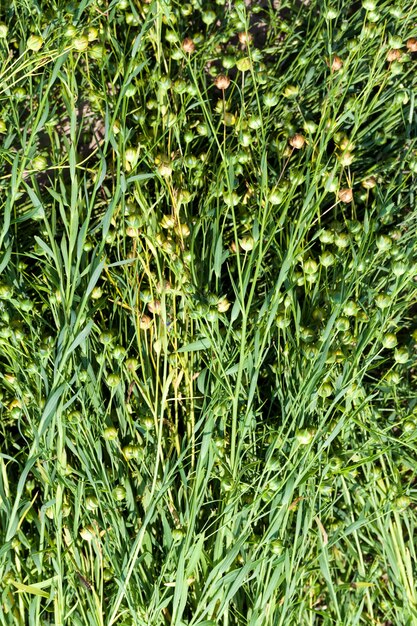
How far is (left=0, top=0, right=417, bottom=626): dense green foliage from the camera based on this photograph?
974mm

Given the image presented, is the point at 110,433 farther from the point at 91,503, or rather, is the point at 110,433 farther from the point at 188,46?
the point at 188,46

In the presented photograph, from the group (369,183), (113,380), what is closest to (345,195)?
(369,183)

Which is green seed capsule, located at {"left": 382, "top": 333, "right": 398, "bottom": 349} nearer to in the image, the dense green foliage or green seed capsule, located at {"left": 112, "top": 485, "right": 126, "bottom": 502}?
the dense green foliage

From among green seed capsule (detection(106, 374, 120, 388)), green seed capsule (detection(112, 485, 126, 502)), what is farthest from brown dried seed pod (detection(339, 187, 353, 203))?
green seed capsule (detection(112, 485, 126, 502))

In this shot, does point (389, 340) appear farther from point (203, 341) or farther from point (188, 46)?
point (188, 46)

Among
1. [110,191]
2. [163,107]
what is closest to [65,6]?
Answer: [163,107]

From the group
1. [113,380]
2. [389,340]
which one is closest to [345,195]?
[389,340]

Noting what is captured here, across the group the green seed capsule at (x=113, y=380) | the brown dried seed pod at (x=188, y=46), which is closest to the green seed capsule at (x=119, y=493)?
the green seed capsule at (x=113, y=380)

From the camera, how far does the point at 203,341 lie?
994 millimetres

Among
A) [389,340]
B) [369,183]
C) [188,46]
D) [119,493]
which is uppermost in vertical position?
[188,46]

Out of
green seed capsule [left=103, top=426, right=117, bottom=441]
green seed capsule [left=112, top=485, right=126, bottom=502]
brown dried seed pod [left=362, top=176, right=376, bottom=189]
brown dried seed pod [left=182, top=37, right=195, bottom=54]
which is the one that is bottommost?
green seed capsule [left=112, top=485, right=126, bottom=502]

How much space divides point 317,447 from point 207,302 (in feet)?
0.94

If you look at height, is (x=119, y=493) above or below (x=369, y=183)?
below

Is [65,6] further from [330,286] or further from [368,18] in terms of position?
[330,286]
